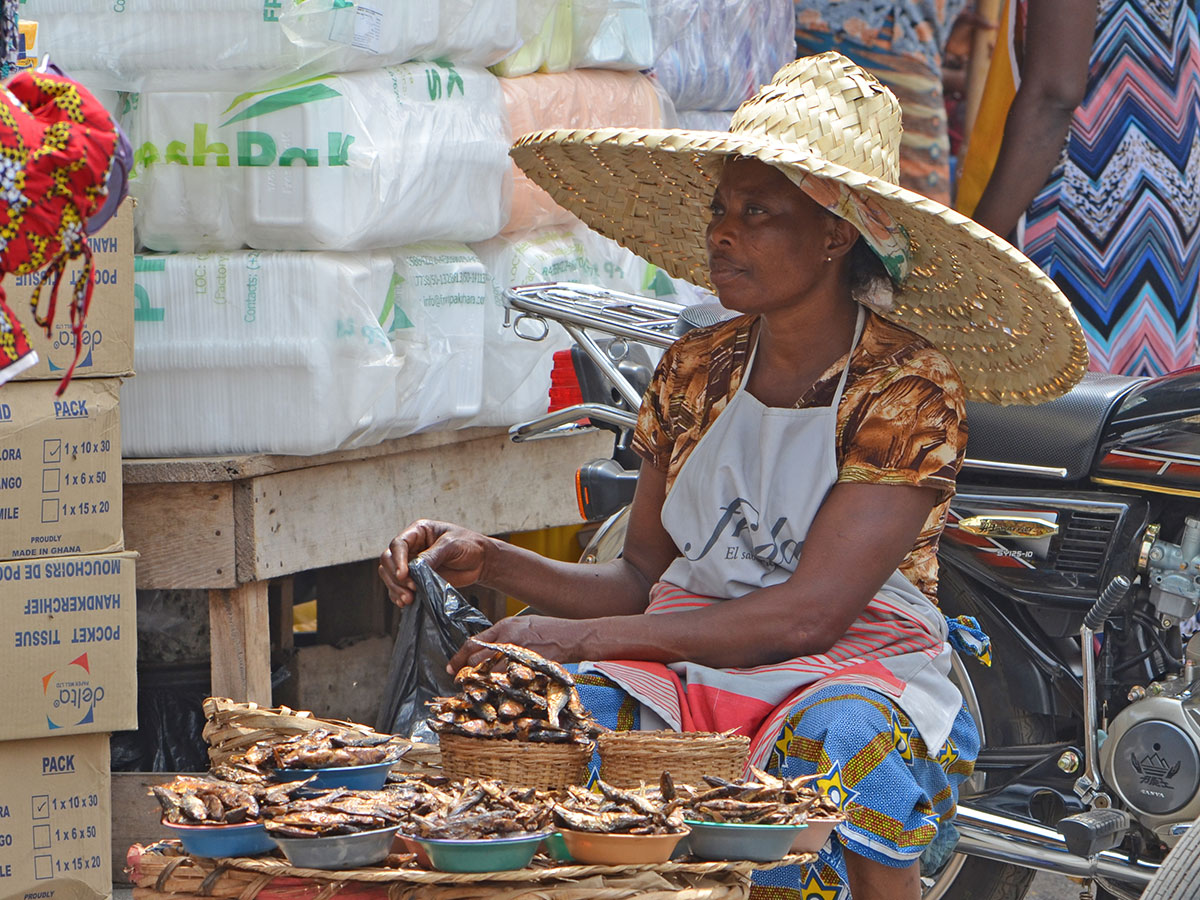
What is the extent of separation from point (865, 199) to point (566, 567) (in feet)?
2.51

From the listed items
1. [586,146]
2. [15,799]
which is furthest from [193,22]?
[15,799]

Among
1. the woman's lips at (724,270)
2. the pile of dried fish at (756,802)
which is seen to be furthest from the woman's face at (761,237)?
the pile of dried fish at (756,802)

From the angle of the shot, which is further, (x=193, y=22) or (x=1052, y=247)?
(x=1052, y=247)

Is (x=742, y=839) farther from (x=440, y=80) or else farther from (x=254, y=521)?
(x=440, y=80)

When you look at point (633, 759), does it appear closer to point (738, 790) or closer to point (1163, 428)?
point (738, 790)

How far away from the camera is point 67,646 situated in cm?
285

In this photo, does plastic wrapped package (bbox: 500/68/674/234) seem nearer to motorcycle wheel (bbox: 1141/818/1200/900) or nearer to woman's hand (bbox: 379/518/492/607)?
woman's hand (bbox: 379/518/492/607)

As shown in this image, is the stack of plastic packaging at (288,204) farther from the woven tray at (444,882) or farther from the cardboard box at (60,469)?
the woven tray at (444,882)

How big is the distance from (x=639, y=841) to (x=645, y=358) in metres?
1.88

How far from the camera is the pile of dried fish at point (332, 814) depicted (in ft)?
5.21

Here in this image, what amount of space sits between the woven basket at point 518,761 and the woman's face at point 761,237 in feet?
2.45

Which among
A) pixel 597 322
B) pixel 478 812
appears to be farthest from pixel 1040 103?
pixel 478 812

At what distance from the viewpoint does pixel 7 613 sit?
2.79 metres

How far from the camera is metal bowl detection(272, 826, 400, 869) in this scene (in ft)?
5.19
